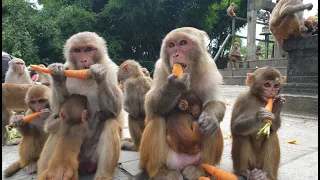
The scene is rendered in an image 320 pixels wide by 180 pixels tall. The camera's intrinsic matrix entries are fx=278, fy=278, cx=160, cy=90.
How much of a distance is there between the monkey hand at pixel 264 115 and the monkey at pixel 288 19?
5844mm

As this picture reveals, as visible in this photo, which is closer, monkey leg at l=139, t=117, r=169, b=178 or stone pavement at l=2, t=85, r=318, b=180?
monkey leg at l=139, t=117, r=169, b=178

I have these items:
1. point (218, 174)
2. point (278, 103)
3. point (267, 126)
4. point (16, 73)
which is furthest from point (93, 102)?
point (16, 73)

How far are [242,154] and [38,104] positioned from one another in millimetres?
2531

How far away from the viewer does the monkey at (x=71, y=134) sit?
8.82 ft

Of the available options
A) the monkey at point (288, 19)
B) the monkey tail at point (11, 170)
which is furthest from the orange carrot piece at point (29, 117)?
the monkey at point (288, 19)

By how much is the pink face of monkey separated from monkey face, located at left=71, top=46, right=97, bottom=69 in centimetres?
90

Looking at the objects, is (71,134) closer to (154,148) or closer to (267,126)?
(154,148)

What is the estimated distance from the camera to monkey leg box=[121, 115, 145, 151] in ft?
13.7

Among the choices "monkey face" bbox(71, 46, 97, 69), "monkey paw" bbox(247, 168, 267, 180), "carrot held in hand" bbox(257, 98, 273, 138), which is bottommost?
"monkey paw" bbox(247, 168, 267, 180)

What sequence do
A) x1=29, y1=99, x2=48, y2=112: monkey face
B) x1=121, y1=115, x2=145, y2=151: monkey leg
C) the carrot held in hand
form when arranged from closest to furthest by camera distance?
the carrot held in hand, x1=29, y1=99, x2=48, y2=112: monkey face, x1=121, y1=115, x2=145, y2=151: monkey leg

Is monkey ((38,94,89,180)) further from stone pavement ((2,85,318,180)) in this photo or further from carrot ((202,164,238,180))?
carrot ((202,164,238,180))

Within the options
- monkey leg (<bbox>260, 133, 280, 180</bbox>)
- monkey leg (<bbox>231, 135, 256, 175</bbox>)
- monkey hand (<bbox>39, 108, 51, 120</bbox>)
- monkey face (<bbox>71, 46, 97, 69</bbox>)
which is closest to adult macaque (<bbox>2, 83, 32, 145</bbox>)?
monkey hand (<bbox>39, 108, 51, 120</bbox>)

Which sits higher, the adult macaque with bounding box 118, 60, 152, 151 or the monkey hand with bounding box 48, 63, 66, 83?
the monkey hand with bounding box 48, 63, 66, 83

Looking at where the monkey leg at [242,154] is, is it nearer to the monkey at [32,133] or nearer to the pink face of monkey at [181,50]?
the pink face of monkey at [181,50]
